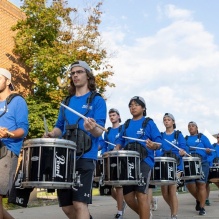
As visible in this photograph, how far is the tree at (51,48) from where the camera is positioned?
70.5 feet

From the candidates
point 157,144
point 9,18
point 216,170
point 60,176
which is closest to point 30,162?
point 60,176

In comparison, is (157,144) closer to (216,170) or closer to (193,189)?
(193,189)

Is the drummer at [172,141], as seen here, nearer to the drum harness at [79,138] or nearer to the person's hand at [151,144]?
the person's hand at [151,144]

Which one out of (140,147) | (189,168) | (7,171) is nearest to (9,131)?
(7,171)

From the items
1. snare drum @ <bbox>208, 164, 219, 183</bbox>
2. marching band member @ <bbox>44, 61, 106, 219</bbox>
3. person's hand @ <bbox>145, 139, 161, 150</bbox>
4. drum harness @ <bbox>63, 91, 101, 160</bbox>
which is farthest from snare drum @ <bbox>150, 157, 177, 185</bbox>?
snare drum @ <bbox>208, 164, 219, 183</bbox>

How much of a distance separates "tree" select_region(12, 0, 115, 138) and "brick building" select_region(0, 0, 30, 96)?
164 centimetres

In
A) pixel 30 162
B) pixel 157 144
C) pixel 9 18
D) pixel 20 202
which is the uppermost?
pixel 9 18

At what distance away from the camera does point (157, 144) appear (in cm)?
598

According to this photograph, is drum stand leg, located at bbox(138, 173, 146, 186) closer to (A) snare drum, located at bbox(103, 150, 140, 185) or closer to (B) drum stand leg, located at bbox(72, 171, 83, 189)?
(A) snare drum, located at bbox(103, 150, 140, 185)

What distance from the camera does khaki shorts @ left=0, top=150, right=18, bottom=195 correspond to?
14.3ft

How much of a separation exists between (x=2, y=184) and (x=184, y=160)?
5516 mm

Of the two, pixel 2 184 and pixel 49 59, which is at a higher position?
pixel 49 59

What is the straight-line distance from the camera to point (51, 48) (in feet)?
69.4

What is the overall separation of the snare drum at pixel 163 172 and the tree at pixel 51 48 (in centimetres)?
1434
